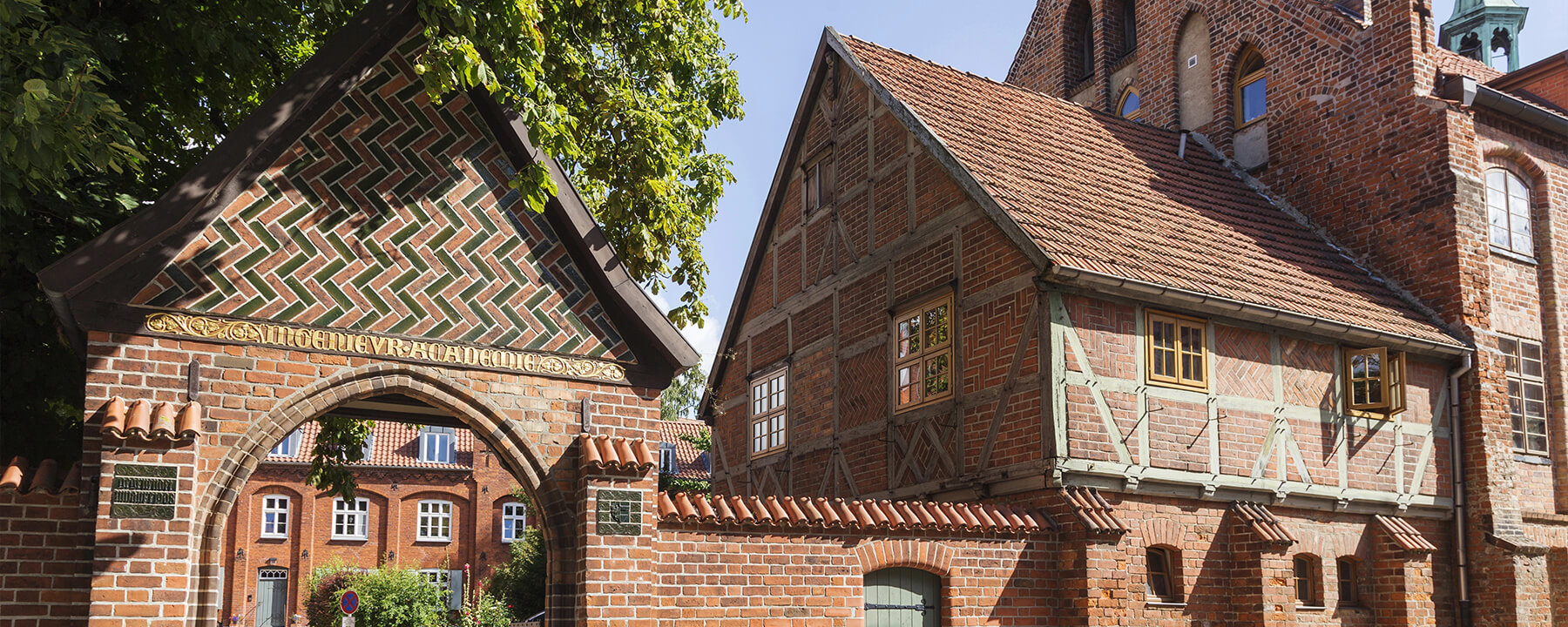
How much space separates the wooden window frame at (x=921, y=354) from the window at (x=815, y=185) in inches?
115

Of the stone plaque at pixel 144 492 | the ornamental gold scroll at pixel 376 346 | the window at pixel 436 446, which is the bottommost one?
the stone plaque at pixel 144 492

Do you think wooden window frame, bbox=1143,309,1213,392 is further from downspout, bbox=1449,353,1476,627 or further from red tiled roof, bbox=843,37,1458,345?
downspout, bbox=1449,353,1476,627

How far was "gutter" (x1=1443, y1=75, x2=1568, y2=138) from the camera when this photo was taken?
55.2 feet

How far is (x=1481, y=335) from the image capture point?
1653 cm

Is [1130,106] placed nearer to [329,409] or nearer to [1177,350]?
[1177,350]

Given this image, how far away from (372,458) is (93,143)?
109 ft

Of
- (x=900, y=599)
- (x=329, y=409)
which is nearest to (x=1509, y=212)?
(x=900, y=599)

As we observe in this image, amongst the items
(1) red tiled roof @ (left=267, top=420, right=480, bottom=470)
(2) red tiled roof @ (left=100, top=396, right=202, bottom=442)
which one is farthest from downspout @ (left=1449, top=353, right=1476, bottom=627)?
(1) red tiled roof @ (left=267, top=420, right=480, bottom=470)

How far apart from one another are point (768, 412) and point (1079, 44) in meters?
9.95

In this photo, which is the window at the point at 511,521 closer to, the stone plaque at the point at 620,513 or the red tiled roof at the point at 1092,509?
the red tiled roof at the point at 1092,509

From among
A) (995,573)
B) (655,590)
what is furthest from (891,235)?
(655,590)

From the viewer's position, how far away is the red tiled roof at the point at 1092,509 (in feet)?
39.2

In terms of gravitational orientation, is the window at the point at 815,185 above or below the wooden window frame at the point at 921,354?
above

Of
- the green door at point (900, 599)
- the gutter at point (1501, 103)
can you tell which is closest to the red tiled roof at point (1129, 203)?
the gutter at point (1501, 103)
